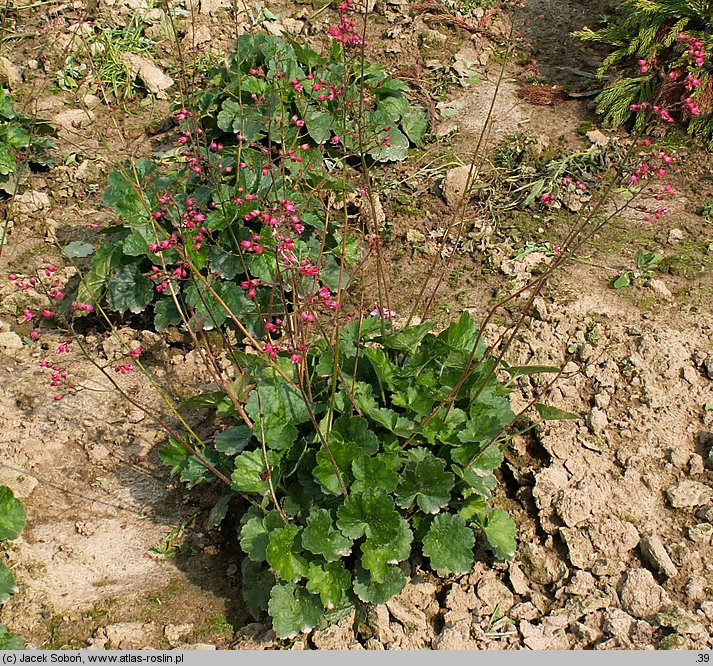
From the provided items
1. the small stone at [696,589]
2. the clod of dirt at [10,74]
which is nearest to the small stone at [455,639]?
the small stone at [696,589]

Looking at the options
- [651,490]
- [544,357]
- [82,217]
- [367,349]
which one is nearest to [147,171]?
[82,217]

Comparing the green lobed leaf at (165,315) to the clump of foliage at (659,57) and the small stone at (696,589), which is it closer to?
the small stone at (696,589)

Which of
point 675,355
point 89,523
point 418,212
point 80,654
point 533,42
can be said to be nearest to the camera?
point 80,654

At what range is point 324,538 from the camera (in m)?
2.94

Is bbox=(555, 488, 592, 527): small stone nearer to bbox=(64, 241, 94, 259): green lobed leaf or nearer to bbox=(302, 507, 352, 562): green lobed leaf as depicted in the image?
bbox=(302, 507, 352, 562): green lobed leaf

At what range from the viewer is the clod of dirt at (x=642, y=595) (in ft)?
9.73

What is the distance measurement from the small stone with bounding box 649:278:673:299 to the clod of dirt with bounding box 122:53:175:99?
3901 mm

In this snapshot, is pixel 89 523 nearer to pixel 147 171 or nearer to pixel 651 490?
pixel 147 171

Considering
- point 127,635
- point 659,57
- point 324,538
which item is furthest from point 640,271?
point 127,635

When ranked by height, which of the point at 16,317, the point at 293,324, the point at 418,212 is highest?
the point at 293,324

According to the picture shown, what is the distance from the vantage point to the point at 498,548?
121 inches

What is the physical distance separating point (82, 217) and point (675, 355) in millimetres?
3648

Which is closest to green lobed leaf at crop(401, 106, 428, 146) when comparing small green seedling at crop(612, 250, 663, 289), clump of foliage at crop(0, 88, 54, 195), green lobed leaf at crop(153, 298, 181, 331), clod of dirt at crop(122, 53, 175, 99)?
small green seedling at crop(612, 250, 663, 289)

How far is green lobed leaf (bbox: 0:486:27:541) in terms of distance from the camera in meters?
3.03
